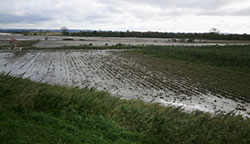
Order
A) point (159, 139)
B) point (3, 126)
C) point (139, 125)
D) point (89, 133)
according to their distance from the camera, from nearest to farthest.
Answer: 1. point (3, 126)
2. point (89, 133)
3. point (159, 139)
4. point (139, 125)

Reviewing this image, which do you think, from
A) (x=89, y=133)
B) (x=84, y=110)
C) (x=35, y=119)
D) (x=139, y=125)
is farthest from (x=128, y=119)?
(x=35, y=119)

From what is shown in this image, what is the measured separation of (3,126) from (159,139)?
12.7 ft

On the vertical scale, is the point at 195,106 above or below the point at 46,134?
below

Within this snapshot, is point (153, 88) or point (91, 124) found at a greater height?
point (91, 124)

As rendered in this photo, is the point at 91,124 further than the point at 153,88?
No

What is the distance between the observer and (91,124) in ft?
19.7

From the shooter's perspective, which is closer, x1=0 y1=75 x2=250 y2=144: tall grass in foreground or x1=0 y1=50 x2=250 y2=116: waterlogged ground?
x1=0 y1=75 x2=250 y2=144: tall grass in foreground

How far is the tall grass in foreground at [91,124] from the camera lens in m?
4.82

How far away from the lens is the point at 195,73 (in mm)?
18859

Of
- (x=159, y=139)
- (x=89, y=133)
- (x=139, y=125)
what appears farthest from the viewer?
(x=139, y=125)

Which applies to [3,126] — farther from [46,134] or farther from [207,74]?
[207,74]

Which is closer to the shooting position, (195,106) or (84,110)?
(84,110)

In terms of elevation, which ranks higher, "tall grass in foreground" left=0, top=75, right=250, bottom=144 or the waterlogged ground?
"tall grass in foreground" left=0, top=75, right=250, bottom=144

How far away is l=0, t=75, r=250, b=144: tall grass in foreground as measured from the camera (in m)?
4.82
